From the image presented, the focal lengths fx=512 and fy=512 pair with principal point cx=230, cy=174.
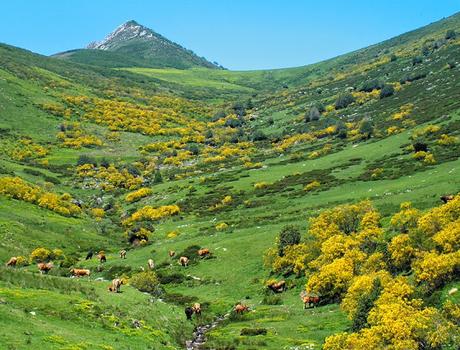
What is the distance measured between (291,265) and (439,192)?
17.9 meters

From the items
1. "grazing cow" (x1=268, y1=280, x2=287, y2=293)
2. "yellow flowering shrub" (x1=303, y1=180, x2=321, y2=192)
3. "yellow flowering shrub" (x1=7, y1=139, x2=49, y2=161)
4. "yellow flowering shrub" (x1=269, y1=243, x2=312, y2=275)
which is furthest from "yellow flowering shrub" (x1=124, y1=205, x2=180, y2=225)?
"yellow flowering shrub" (x1=7, y1=139, x2=49, y2=161)

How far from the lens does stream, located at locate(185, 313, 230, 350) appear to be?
1289 inches

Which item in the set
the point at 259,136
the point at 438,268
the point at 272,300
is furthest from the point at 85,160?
the point at 438,268

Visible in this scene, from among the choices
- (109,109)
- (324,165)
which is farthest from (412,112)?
(109,109)

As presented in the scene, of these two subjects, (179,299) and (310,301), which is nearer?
(310,301)

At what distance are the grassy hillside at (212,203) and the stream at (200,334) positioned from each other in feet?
1.94

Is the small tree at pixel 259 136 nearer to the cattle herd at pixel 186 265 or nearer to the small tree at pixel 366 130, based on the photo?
the small tree at pixel 366 130

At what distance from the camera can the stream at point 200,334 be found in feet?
107

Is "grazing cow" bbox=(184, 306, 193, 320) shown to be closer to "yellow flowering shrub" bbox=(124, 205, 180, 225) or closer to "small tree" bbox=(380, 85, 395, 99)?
"yellow flowering shrub" bbox=(124, 205, 180, 225)

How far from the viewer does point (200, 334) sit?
35.8 metres

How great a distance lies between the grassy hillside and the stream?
23.2 inches

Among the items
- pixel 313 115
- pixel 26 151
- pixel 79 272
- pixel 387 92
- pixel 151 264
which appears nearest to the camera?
pixel 79 272

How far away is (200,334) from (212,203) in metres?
48.7

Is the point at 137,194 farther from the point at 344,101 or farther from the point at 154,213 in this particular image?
the point at 344,101
